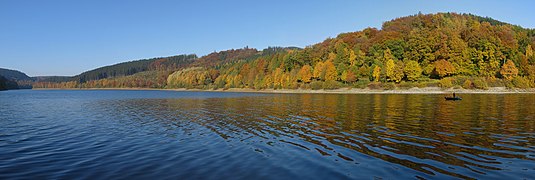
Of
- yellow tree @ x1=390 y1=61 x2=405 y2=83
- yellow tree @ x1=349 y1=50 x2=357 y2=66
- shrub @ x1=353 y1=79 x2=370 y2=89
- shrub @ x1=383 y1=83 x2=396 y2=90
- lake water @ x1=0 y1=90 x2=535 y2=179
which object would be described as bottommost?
lake water @ x1=0 y1=90 x2=535 y2=179

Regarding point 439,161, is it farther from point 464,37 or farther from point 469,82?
point 464,37

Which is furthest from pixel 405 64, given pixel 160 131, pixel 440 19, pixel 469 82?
pixel 160 131

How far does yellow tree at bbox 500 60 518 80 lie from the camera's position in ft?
405

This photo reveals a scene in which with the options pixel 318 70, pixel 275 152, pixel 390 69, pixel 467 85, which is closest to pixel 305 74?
pixel 318 70

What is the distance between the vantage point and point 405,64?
134375mm

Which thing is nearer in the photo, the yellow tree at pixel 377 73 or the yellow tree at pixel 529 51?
the yellow tree at pixel 529 51

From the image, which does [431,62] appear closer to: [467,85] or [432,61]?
[432,61]

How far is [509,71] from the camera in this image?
124438 mm

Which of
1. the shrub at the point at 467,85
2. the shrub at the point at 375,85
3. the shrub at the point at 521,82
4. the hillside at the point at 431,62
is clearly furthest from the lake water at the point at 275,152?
the shrub at the point at 521,82

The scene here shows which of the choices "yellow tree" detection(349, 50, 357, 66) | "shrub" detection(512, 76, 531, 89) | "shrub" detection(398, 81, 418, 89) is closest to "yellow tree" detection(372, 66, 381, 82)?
"shrub" detection(398, 81, 418, 89)

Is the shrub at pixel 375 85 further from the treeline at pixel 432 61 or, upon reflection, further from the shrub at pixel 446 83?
the shrub at pixel 446 83

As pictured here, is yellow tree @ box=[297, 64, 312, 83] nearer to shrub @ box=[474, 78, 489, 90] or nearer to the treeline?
the treeline

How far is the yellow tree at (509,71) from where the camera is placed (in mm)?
123500

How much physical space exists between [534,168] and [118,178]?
55.6 ft
